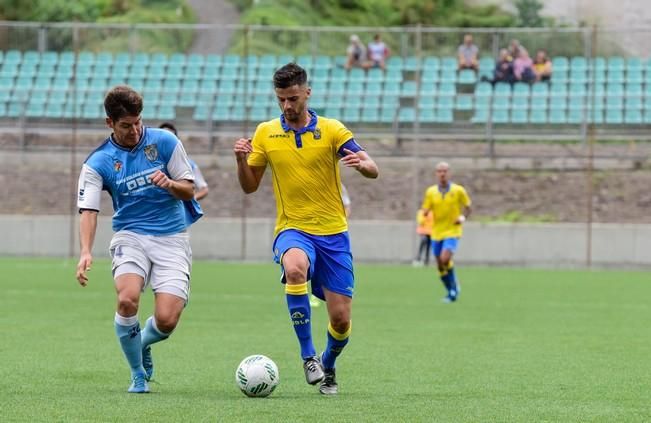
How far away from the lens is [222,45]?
31531 millimetres

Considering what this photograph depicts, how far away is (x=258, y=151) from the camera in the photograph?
9.13 meters

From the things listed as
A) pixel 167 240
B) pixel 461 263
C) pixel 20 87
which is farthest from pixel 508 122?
pixel 167 240

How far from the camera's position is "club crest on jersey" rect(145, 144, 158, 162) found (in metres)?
8.73

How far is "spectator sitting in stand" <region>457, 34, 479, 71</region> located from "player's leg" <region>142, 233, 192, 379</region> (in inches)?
877

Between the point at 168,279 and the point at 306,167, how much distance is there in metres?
1.18

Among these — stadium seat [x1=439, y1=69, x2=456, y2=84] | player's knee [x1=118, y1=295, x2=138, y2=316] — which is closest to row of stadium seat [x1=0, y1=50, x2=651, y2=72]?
stadium seat [x1=439, y1=69, x2=456, y2=84]

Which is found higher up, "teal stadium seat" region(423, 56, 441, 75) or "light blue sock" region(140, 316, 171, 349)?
"teal stadium seat" region(423, 56, 441, 75)

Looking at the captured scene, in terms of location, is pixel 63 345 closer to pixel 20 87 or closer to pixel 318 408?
pixel 318 408

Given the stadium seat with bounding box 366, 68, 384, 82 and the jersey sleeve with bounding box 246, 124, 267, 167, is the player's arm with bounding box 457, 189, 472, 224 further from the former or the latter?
the stadium seat with bounding box 366, 68, 384, 82

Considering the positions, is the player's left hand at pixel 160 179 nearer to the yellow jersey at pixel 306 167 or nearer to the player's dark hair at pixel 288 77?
the yellow jersey at pixel 306 167

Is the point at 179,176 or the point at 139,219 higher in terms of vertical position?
the point at 179,176

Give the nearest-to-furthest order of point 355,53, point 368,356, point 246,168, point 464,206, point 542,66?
1. point 246,168
2. point 368,356
3. point 464,206
4. point 542,66
5. point 355,53

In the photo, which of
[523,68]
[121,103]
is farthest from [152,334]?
[523,68]

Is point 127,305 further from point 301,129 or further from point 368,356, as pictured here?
point 368,356
